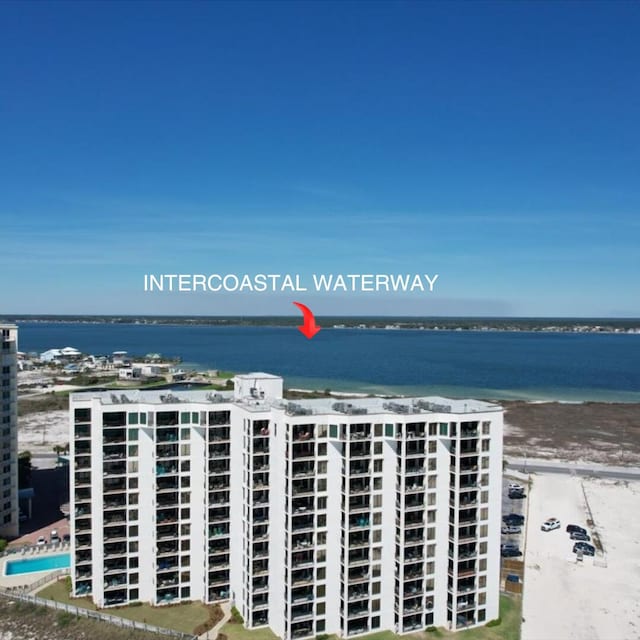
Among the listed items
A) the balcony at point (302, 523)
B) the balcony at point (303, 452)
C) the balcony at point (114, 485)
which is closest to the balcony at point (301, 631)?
the balcony at point (302, 523)

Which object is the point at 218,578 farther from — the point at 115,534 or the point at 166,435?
the point at 166,435

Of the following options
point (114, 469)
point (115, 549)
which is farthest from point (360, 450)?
point (115, 549)

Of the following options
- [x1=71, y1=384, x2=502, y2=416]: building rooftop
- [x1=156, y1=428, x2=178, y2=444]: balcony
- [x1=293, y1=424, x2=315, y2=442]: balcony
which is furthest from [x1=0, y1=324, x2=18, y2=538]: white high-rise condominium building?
[x1=293, y1=424, x2=315, y2=442]: balcony

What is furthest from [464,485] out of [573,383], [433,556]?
[573,383]

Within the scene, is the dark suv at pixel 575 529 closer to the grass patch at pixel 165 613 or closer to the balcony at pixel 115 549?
the grass patch at pixel 165 613

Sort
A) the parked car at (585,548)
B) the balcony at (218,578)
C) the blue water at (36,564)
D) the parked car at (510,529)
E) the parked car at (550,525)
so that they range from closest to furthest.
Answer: the balcony at (218,578), the blue water at (36,564), the parked car at (585,548), the parked car at (510,529), the parked car at (550,525)
